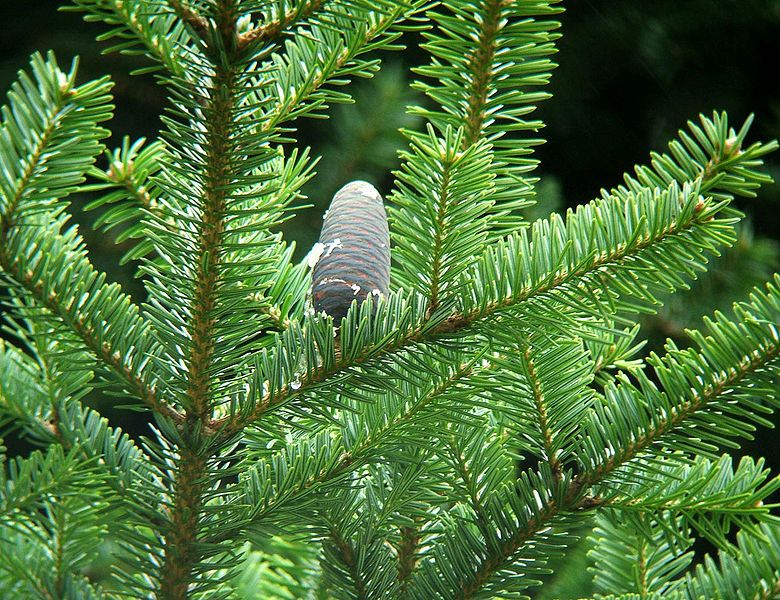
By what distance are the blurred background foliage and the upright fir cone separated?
981 mm

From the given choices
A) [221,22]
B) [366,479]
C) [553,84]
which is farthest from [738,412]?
[553,84]

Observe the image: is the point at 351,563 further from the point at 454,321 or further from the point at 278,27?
the point at 278,27

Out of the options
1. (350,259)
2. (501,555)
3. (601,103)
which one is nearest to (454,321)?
(350,259)

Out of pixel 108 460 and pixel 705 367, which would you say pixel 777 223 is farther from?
pixel 108 460

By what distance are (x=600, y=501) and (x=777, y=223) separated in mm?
1679

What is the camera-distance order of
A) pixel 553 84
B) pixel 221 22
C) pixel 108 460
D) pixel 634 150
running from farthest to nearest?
pixel 634 150 → pixel 553 84 → pixel 108 460 → pixel 221 22

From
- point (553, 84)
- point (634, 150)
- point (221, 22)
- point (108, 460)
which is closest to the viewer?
point (221, 22)

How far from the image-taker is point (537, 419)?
1.79 feet

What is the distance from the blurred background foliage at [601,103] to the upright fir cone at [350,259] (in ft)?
3.22

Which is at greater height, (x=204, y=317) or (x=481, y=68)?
(x=481, y=68)

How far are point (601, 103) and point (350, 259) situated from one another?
5.97 feet

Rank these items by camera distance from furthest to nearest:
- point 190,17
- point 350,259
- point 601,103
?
point 601,103
point 350,259
point 190,17

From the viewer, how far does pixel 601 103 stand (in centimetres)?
212

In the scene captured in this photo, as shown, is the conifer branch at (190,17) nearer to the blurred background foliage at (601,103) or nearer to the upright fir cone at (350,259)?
the upright fir cone at (350,259)
